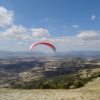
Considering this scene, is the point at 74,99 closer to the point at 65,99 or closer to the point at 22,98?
the point at 65,99

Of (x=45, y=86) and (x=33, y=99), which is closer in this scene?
(x=33, y=99)

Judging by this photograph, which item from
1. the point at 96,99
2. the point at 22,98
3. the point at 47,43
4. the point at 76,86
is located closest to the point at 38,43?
the point at 47,43

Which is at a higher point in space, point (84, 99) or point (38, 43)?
point (38, 43)

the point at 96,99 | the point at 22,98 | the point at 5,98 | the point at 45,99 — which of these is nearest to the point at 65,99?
the point at 45,99

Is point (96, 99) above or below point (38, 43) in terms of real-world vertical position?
below

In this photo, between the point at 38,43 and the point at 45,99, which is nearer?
the point at 45,99

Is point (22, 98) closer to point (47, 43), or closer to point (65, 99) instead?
point (65, 99)

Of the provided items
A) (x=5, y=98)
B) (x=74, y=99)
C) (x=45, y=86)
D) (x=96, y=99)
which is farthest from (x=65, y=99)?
(x=45, y=86)
